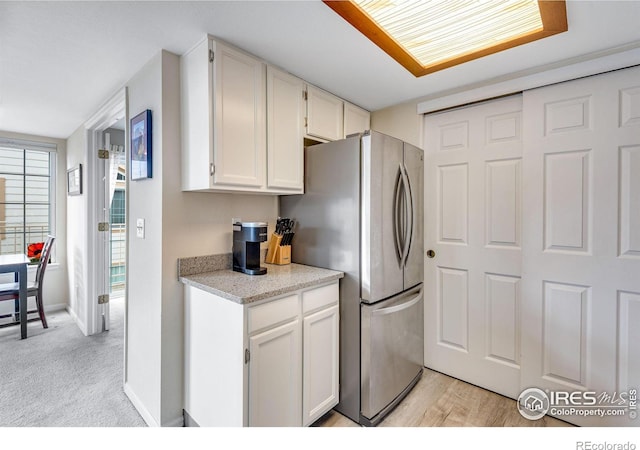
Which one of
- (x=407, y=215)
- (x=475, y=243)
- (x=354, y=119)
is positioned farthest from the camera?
(x=354, y=119)

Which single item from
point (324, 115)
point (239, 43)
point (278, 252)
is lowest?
point (278, 252)

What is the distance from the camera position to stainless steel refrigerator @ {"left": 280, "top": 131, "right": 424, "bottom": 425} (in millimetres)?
1854

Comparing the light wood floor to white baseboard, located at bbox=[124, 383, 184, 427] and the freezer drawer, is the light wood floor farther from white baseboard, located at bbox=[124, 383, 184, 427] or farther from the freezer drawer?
white baseboard, located at bbox=[124, 383, 184, 427]

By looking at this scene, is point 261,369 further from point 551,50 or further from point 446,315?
point 551,50

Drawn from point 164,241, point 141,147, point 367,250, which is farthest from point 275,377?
point 141,147

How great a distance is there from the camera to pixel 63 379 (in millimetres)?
2379

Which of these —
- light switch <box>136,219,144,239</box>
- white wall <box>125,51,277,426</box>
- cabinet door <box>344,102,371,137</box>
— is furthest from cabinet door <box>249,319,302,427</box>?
cabinet door <box>344,102,371,137</box>

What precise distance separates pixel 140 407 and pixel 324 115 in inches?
93.7

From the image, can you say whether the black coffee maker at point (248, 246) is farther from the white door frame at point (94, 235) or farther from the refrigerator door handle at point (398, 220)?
the white door frame at point (94, 235)

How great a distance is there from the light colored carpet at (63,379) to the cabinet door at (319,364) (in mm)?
1093

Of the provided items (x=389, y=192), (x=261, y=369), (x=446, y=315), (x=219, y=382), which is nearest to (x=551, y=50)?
(x=389, y=192)

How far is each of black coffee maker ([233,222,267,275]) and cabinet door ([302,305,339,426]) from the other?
454mm

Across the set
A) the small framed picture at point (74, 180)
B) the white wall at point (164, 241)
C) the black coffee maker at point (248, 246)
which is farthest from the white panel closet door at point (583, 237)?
the small framed picture at point (74, 180)

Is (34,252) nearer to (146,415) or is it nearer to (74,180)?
(74,180)
